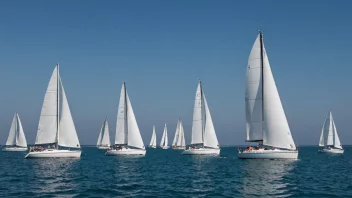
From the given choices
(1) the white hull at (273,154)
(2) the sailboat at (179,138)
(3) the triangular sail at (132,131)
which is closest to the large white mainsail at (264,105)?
(1) the white hull at (273,154)

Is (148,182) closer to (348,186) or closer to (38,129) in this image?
(348,186)

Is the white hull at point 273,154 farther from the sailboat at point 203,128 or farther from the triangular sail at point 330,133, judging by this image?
the triangular sail at point 330,133

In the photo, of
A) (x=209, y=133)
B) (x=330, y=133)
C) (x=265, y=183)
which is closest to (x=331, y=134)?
(x=330, y=133)

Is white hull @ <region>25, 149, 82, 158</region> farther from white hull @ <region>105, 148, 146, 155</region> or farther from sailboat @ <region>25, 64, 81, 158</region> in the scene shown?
A: white hull @ <region>105, 148, 146, 155</region>

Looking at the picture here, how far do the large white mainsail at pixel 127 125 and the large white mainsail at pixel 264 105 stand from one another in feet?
77.4

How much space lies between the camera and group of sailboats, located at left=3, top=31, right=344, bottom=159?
47.3 m

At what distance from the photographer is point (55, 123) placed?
54.3 m

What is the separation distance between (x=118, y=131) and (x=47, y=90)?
56.3ft

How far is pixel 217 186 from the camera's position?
25859mm

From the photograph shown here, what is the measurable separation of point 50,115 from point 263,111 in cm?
2765

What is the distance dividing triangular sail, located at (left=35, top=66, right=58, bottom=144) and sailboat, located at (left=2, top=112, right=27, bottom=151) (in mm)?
53959

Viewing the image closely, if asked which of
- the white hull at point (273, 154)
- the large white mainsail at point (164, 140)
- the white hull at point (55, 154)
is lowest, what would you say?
the white hull at point (55, 154)

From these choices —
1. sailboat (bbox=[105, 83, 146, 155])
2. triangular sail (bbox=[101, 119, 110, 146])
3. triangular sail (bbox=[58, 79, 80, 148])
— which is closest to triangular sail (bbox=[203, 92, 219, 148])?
sailboat (bbox=[105, 83, 146, 155])

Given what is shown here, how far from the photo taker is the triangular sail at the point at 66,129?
2156 inches
